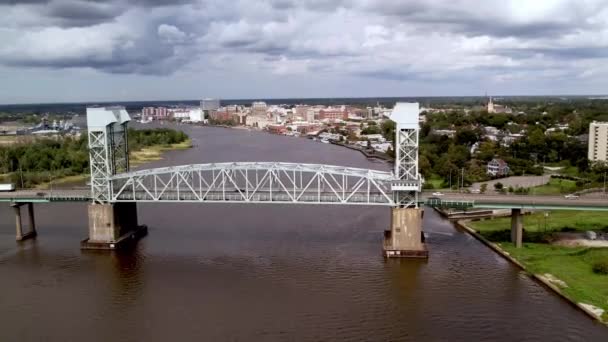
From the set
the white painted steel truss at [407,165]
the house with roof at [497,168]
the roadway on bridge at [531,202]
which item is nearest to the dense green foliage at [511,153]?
the house with roof at [497,168]

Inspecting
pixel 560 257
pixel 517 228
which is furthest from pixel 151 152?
pixel 560 257

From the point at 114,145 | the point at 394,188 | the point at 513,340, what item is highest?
the point at 114,145

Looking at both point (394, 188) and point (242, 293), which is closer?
point (242, 293)

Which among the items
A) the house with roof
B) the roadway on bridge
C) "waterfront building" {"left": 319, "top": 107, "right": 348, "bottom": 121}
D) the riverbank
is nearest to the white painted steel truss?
the roadway on bridge

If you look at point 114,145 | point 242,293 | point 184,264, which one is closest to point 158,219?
point 114,145

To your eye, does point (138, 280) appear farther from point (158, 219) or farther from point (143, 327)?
point (158, 219)

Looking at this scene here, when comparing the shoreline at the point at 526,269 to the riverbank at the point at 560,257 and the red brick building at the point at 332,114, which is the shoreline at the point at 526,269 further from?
the red brick building at the point at 332,114

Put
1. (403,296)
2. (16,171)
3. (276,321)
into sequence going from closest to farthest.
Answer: (276,321) → (403,296) → (16,171)
